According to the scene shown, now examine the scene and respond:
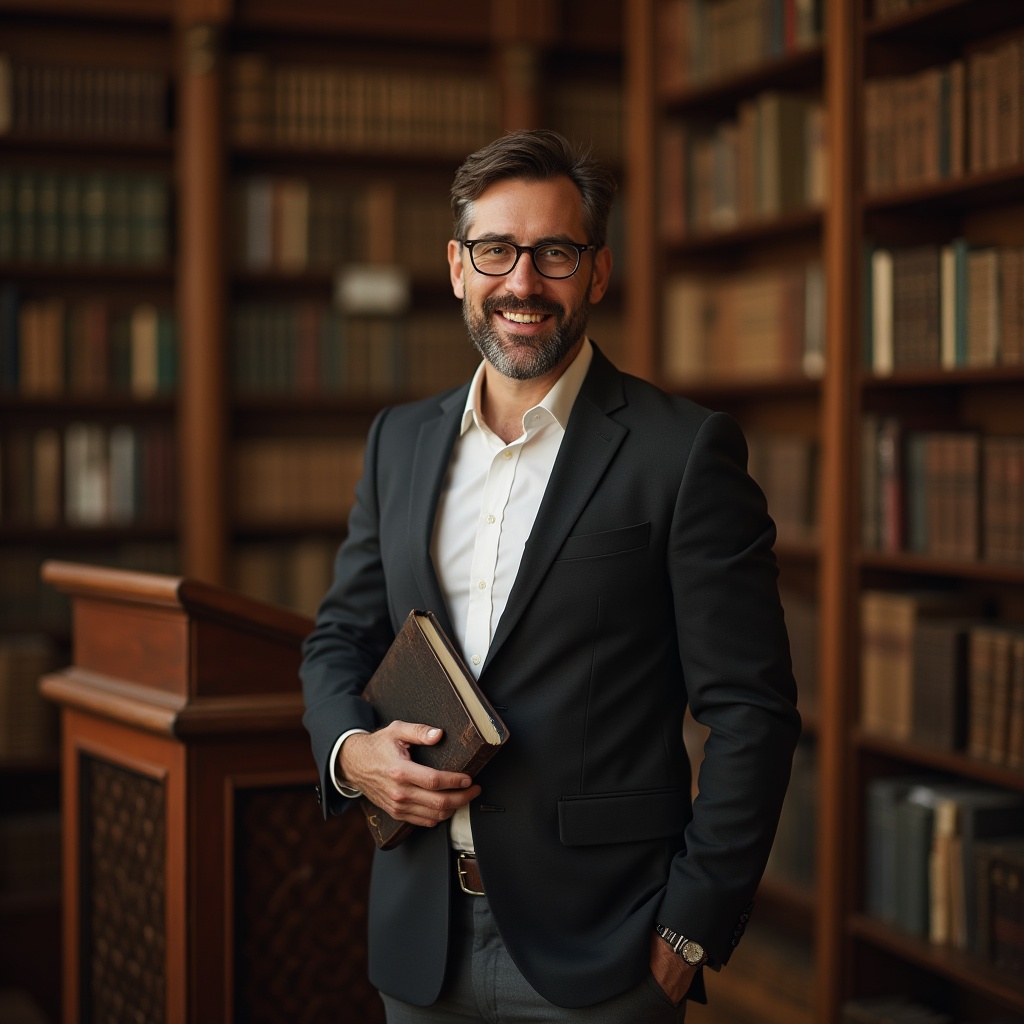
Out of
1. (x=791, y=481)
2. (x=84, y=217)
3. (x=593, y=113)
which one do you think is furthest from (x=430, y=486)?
(x=593, y=113)

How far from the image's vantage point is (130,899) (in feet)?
6.98

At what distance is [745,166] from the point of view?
3.91 meters

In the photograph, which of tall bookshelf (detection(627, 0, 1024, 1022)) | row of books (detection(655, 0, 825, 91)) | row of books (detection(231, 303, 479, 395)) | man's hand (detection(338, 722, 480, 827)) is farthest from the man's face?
row of books (detection(231, 303, 479, 395))

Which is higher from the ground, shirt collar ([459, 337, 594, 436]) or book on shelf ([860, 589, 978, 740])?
shirt collar ([459, 337, 594, 436])

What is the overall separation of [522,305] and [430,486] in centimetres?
29

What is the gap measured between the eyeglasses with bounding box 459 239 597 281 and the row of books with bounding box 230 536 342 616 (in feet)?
9.95

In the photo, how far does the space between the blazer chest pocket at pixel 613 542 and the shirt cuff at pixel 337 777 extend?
0.37 m

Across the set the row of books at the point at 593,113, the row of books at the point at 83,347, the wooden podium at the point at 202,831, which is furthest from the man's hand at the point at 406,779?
the row of books at the point at 593,113

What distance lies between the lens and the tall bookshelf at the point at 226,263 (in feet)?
14.3

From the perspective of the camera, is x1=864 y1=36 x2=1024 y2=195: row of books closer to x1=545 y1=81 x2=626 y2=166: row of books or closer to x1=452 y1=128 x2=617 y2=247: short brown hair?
x1=452 y1=128 x2=617 y2=247: short brown hair

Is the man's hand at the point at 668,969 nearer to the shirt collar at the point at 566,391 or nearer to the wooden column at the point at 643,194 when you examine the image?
the shirt collar at the point at 566,391

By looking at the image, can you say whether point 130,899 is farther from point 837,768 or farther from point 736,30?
point 736,30

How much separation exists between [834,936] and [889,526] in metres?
1.08

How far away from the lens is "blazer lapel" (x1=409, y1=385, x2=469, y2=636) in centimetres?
172
